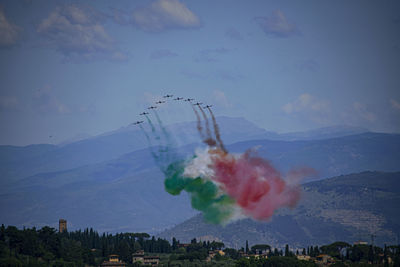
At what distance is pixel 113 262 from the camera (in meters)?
196

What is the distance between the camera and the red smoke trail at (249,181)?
Result: 160 metres

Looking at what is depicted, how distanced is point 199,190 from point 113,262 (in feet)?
137

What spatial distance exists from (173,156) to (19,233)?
3618 cm

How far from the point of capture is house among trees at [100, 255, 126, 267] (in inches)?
7530

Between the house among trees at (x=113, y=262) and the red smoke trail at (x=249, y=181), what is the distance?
137ft

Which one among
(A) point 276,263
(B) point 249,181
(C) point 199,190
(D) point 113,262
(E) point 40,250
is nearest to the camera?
(B) point 249,181

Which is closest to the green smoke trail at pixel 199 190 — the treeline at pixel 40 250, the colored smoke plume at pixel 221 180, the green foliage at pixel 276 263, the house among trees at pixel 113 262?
the colored smoke plume at pixel 221 180

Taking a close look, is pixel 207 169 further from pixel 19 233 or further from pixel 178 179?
pixel 19 233

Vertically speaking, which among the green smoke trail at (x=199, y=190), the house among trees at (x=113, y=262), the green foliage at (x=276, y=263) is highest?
the green smoke trail at (x=199, y=190)

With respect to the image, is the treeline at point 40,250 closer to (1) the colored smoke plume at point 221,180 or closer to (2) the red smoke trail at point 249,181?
(1) the colored smoke plume at point 221,180

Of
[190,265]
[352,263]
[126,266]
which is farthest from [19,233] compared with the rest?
[352,263]

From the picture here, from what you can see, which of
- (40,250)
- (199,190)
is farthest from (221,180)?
(40,250)

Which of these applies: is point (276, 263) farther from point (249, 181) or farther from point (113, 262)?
point (249, 181)

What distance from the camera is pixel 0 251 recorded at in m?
168
